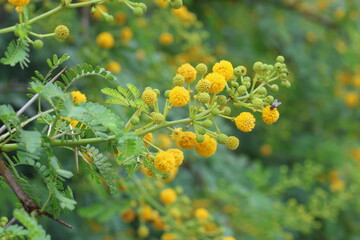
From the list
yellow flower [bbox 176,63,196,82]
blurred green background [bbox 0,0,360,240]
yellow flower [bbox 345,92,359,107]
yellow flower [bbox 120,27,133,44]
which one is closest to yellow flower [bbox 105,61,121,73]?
blurred green background [bbox 0,0,360,240]

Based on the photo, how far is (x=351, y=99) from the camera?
6.08 meters

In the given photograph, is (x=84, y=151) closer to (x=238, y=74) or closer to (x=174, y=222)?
(x=238, y=74)

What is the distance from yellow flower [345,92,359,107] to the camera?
6086 mm

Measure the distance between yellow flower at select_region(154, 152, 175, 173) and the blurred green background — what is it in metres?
1.52

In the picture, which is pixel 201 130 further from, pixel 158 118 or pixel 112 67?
pixel 112 67

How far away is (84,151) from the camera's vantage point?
1402mm

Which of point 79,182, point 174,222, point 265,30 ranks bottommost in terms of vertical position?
point 79,182

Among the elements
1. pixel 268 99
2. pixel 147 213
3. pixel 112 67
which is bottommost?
pixel 147 213

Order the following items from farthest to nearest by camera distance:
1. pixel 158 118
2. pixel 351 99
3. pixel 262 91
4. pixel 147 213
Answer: pixel 351 99 → pixel 147 213 → pixel 262 91 → pixel 158 118

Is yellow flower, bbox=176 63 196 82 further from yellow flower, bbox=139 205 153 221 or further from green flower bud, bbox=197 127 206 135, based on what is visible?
yellow flower, bbox=139 205 153 221

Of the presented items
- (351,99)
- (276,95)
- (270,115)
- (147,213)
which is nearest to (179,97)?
(270,115)

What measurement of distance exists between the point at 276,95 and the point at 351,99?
5.75 ft

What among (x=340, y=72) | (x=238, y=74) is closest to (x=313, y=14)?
(x=340, y=72)

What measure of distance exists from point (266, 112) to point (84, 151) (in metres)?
0.54
